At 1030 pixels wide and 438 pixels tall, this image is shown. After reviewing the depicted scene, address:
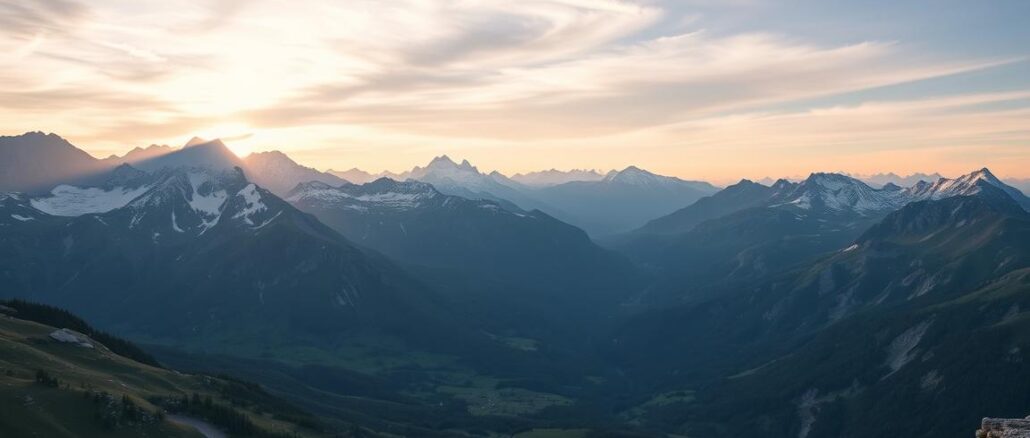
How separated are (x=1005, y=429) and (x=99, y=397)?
12927 cm

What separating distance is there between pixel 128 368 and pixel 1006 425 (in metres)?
164

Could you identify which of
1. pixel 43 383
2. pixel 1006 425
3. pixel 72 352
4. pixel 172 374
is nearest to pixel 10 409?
pixel 43 383

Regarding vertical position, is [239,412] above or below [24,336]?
below

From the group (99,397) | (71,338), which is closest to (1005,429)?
(99,397)

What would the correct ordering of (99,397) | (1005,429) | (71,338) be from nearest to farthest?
(1005,429)
(99,397)
(71,338)

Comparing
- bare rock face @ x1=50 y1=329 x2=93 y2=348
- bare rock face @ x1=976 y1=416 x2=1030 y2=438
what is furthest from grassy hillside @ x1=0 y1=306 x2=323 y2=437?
bare rock face @ x1=976 y1=416 x2=1030 y2=438

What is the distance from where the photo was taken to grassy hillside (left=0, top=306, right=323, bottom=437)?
124500mm

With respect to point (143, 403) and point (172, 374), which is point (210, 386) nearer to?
point (172, 374)

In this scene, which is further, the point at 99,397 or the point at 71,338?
the point at 71,338

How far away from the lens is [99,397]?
13425cm

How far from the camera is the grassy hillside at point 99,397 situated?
4902 inches

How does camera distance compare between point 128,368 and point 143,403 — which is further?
point 128,368

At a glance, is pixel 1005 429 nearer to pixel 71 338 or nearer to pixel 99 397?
pixel 99 397

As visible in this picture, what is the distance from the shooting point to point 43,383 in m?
133
